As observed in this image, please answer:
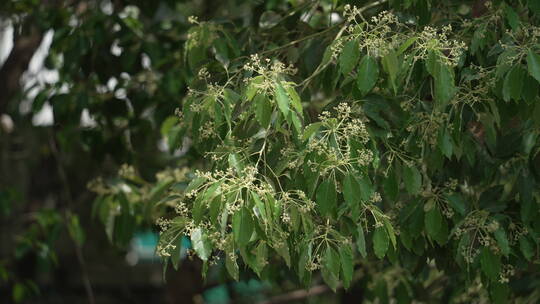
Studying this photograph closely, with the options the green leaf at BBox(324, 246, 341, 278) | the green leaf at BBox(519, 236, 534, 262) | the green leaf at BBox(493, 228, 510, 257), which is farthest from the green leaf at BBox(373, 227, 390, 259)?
the green leaf at BBox(519, 236, 534, 262)

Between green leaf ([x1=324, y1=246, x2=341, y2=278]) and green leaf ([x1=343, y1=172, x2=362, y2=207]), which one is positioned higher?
green leaf ([x1=343, y1=172, x2=362, y2=207])

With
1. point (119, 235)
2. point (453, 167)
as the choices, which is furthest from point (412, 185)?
point (119, 235)

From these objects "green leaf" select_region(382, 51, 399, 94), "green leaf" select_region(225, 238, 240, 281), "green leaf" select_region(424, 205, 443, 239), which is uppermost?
"green leaf" select_region(382, 51, 399, 94)

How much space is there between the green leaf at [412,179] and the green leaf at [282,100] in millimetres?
440

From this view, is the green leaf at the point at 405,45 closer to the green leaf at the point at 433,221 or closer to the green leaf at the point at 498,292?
the green leaf at the point at 433,221

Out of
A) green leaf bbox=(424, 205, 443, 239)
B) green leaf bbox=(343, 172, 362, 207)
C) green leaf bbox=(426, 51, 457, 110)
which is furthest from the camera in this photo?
green leaf bbox=(424, 205, 443, 239)

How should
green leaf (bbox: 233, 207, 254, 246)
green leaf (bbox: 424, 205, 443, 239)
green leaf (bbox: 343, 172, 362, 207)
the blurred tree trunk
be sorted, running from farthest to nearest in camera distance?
the blurred tree trunk
green leaf (bbox: 424, 205, 443, 239)
green leaf (bbox: 343, 172, 362, 207)
green leaf (bbox: 233, 207, 254, 246)

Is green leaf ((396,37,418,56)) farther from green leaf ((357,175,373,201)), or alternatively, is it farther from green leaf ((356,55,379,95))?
green leaf ((357,175,373,201))

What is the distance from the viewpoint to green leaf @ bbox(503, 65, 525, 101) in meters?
2.13

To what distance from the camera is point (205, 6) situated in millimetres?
4613

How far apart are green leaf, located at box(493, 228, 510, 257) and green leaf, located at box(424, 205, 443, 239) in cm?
15

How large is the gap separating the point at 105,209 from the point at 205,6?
1.55m

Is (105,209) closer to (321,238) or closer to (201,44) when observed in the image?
(201,44)

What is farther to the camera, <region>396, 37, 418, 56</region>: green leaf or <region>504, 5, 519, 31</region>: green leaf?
<region>504, 5, 519, 31</region>: green leaf
